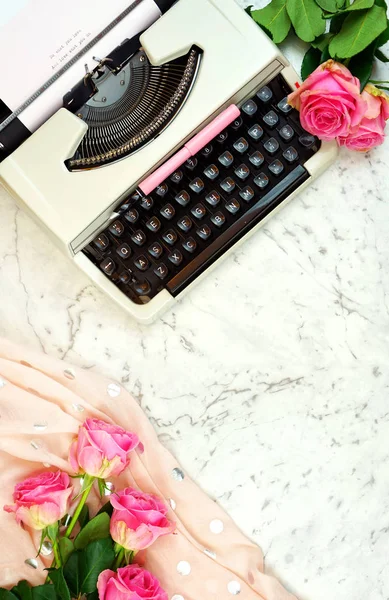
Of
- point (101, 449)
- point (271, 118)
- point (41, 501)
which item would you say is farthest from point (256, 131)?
point (41, 501)

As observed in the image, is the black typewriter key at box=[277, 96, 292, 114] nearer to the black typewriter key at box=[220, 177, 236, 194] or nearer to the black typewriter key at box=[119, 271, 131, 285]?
the black typewriter key at box=[220, 177, 236, 194]

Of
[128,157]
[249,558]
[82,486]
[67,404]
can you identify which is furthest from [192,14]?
[249,558]

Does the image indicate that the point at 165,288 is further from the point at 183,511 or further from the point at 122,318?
the point at 183,511

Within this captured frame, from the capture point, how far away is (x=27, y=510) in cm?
113

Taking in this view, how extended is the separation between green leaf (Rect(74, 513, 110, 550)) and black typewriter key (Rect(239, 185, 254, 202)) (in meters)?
0.63

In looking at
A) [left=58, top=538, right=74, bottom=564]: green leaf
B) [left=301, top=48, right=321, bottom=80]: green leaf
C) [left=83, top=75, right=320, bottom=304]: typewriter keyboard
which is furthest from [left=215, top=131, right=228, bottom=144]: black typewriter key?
[left=58, top=538, right=74, bottom=564]: green leaf

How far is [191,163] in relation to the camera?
129 centimetres

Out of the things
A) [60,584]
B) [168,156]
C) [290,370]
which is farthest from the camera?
[290,370]

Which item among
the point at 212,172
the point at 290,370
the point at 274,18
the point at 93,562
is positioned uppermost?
the point at 274,18

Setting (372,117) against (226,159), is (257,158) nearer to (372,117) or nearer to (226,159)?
(226,159)

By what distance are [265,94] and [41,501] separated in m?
0.82

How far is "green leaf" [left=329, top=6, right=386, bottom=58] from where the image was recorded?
1.19 m

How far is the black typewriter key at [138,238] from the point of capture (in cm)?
129

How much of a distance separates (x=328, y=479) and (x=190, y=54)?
840mm
